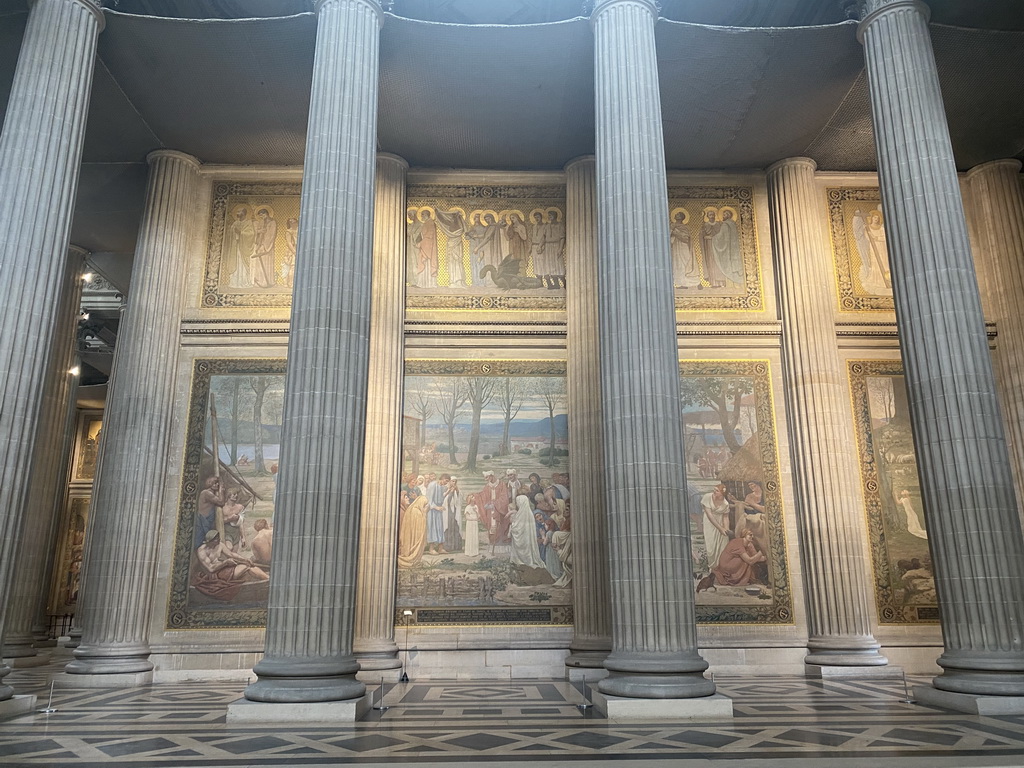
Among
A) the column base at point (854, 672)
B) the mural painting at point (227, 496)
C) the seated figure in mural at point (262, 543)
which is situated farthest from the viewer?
the seated figure in mural at point (262, 543)

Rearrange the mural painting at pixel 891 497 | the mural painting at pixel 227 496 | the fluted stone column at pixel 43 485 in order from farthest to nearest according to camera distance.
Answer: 1. the fluted stone column at pixel 43 485
2. the mural painting at pixel 891 497
3. the mural painting at pixel 227 496

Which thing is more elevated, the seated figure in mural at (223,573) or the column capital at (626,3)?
the column capital at (626,3)

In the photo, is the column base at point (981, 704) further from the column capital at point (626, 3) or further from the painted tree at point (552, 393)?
the column capital at point (626, 3)

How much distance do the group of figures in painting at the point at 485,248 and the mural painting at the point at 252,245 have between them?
2322 millimetres

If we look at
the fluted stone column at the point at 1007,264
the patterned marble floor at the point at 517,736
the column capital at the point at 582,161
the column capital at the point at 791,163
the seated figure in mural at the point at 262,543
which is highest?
the column capital at the point at 791,163

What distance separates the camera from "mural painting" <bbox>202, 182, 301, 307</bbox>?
1409 centimetres

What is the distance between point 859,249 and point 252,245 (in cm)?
1171

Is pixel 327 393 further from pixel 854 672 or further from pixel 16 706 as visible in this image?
pixel 854 672

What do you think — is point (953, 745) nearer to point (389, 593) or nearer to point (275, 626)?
point (275, 626)

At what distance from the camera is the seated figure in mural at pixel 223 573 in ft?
41.5

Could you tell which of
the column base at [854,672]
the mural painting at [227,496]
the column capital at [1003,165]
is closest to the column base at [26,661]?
the mural painting at [227,496]

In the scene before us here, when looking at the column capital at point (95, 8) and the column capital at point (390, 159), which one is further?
the column capital at point (390, 159)

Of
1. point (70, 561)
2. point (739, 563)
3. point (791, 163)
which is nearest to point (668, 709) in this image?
point (739, 563)

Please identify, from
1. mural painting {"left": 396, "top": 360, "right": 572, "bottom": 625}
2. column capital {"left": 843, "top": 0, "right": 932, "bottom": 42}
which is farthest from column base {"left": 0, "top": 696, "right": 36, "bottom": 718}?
column capital {"left": 843, "top": 0, "right": 932, "bottom": 42}
